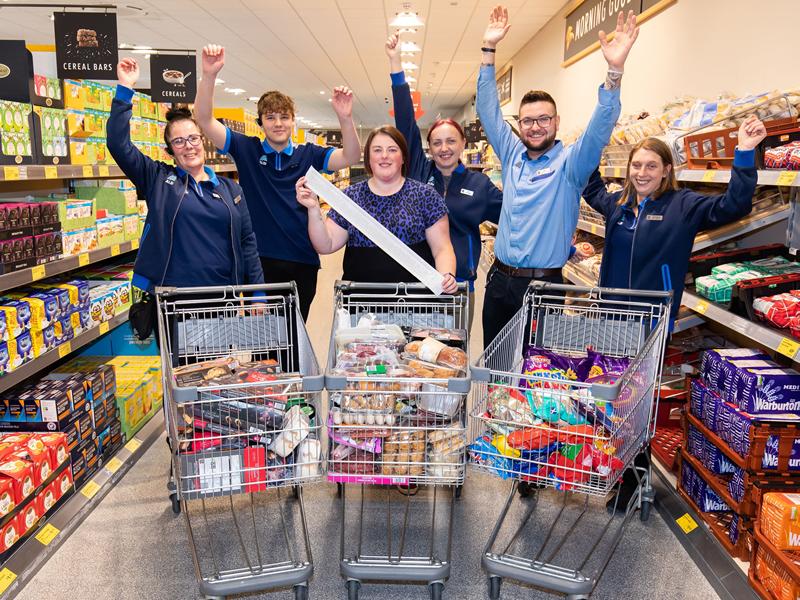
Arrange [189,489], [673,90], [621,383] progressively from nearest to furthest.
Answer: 1. [621,383]
2. [189,489]
3. [673,90]

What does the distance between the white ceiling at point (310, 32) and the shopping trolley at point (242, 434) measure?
7.30 meters

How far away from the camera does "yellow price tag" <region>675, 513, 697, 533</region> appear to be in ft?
9.22

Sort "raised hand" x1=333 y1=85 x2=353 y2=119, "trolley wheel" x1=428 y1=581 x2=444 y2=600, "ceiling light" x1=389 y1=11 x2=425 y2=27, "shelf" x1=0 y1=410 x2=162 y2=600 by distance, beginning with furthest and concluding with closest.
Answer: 1. "ceiling light" x1=389 y1=11 x2=425 y2=27
2. "raised hand" x1=333 y1=85 x2=353 y2=119
3. "shelf" x1=0 y1=410 x2=162 y2=600
4. "trolley wheel" x1=428 y1=581 x2=444 y2=600

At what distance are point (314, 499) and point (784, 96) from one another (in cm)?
265

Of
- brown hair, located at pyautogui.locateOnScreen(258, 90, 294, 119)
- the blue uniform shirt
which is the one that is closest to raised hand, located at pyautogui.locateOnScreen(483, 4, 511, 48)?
the blue uniform shirt

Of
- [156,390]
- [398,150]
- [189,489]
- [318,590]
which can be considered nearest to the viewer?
[189,489]

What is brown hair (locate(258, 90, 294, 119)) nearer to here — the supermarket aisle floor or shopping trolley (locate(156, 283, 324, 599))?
shopping trolley (locate(156, 283, 324, 599))

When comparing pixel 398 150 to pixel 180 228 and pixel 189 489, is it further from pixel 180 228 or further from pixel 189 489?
pixel 189 489

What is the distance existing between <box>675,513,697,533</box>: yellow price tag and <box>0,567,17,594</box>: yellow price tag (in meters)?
2.64

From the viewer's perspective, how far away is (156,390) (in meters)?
4.20

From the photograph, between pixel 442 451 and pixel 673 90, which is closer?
pixel 442 451

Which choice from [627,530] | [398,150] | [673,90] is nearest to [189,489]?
[398,150]

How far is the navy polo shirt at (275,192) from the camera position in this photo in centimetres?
346

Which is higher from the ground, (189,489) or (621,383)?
(621,383)
